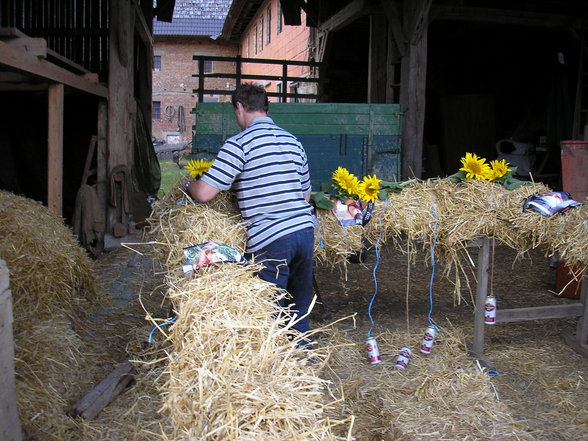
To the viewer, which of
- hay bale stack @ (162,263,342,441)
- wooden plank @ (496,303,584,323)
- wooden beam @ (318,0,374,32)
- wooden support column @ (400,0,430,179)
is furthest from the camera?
wooden beam @ (318,0,374,32)

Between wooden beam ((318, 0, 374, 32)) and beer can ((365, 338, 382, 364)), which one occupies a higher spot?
wooden beam ((318, 0, 374, 32))

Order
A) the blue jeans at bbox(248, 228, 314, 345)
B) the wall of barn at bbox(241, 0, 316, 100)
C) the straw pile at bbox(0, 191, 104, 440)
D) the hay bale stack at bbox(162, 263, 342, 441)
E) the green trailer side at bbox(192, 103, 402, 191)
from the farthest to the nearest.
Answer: the wall of barn at bbox(241, 0, 316, 100) < the green trailer side at bbox(192, 103, 402, 191) < the blue jeans at bbox(248, 228, 314, 345) < the straw pile at bbox(0, 191, 104, 440) < the hay bale stack at bbox(162, 263, 342, 441)

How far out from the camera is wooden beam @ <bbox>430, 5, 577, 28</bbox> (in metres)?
8.80

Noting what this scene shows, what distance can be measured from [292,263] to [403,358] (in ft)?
4.04

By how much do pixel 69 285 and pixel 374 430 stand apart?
308cm

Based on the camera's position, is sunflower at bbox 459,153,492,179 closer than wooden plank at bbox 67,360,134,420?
No

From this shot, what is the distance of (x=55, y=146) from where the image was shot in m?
6.55

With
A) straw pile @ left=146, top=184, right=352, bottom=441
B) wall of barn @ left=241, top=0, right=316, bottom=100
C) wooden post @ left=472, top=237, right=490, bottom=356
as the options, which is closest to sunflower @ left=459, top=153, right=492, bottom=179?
wooden post @ left=472, top=237, right=490, bottom=356

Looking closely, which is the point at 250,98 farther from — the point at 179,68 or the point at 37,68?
the point at 179,68

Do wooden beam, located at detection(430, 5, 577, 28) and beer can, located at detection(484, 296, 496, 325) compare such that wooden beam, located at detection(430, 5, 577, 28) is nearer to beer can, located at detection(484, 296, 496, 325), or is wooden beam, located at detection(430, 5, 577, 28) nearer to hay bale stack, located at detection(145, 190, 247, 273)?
beer can, located at detection(484, 296, 496, 325)

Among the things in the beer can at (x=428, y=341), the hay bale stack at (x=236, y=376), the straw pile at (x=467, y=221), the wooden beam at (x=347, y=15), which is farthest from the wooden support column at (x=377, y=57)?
the hay bale stack at (x=236, y=376)

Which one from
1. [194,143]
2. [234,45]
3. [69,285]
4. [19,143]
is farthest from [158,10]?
[234,45]

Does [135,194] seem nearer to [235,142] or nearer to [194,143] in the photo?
[194,143]

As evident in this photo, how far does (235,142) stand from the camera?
357 centimetres
